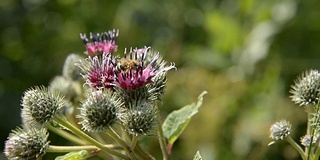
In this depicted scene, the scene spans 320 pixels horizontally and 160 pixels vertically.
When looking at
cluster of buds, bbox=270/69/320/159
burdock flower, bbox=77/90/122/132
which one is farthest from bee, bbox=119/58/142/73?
cluster of buds, bbox=270/69/320/159

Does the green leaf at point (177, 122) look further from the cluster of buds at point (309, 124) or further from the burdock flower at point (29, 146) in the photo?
the burdock flower at point (29, 146)

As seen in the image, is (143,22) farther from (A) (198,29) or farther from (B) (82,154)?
(B) (82,154)

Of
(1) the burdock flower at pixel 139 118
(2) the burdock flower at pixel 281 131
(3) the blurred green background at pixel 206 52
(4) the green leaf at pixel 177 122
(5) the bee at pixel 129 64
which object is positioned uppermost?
(3) the blurred green background at pixel 206 52

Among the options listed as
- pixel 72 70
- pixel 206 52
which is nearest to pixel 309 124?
pixel 72 70

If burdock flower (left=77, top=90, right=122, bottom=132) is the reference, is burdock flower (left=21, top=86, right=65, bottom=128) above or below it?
above

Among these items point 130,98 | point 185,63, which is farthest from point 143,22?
point 130,98

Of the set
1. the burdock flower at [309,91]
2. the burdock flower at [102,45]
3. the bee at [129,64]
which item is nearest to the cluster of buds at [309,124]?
the burdock flower at [309,91]

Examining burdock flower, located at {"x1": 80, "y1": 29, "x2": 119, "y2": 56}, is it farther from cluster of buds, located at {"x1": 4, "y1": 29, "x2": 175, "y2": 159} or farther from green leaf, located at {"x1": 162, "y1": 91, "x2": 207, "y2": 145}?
green leaf, located at {"x1": 162, "y1": 91, "x2": 207, "y2": 145}
